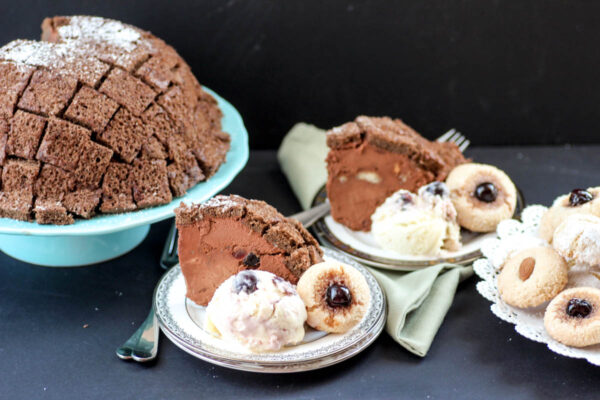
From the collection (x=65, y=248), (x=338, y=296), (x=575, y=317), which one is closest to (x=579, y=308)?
(x=575, y=317)

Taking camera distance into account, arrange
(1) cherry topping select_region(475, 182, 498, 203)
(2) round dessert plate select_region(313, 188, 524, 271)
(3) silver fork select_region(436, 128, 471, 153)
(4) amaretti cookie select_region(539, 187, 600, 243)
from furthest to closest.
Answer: (3) silver fork select_region(436, 128, 471, 153)
(1) cherry topping select_region(475, 182, 498, 203)
(2) round dessert plate select_region(313, 188, 524, 271)
(4) amaretti cookie select_region(539, 187, 600, 243)

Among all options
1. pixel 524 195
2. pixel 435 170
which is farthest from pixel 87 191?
pixel 524 195

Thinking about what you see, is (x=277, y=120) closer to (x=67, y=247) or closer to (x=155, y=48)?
(x=155, y=48)

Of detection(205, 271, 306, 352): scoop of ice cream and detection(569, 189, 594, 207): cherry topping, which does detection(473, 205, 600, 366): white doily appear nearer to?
detection(569, 189, 594, 207): cherry topping

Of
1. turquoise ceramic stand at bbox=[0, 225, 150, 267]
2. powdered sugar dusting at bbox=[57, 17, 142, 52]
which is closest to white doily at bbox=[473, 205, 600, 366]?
turquoise ceramic stand at bbox=[0, 225, 150, 267]

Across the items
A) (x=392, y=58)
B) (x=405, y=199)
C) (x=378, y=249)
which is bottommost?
(x=378, y=249)

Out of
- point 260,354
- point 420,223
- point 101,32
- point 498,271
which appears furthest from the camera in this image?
point 101,32

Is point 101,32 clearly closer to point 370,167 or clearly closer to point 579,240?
point 370,167
